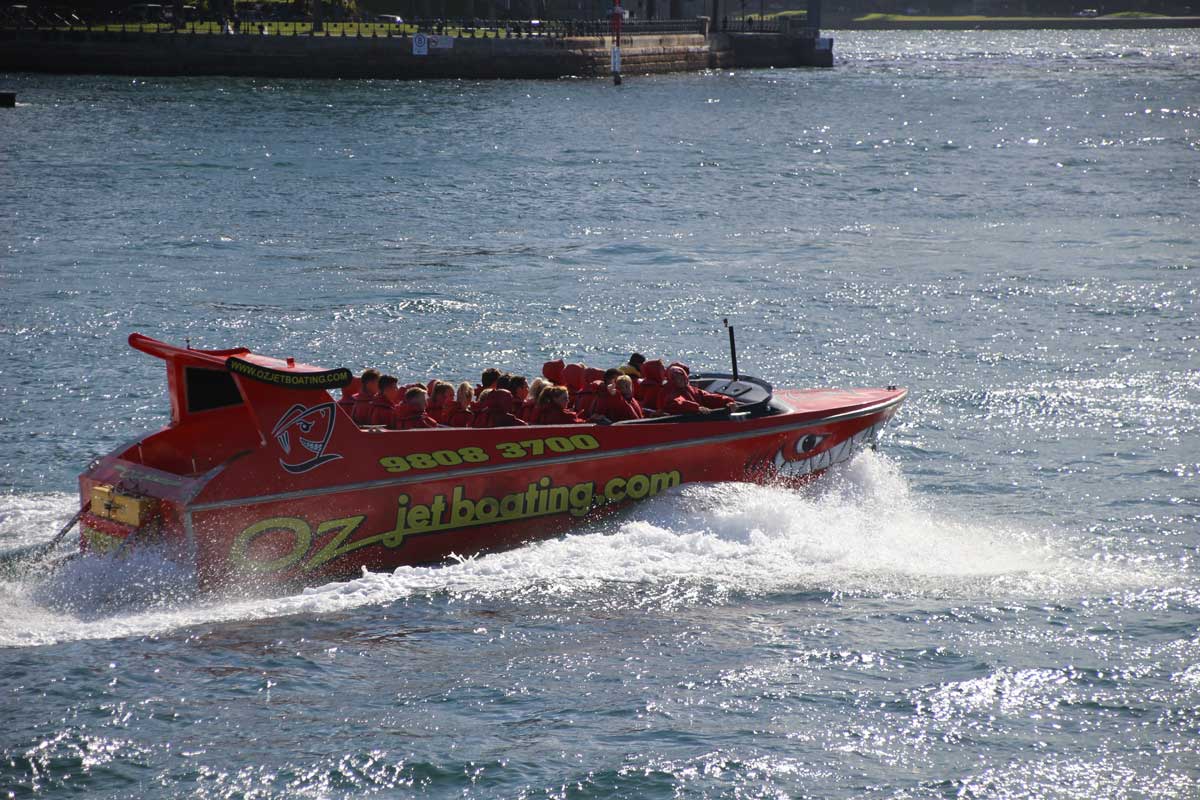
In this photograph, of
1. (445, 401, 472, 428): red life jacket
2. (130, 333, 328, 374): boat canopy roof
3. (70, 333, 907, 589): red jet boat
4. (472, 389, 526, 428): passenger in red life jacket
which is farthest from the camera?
(445, 401, 472, 428): red life jacket

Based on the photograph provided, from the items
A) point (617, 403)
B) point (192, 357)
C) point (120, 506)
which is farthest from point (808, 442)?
point (120, 506)

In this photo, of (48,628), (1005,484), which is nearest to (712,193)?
(1005,484)

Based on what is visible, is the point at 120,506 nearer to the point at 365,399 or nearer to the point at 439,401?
the point at 365,399

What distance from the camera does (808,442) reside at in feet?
47.9

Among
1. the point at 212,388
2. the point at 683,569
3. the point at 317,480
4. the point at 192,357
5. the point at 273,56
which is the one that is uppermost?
the point at 273,56

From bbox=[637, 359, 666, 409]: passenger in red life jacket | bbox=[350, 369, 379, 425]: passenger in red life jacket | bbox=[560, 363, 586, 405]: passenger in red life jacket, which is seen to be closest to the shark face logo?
bbox=[350, 369, 379, 425]: passenger in red life jacket

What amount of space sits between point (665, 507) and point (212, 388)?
458cm

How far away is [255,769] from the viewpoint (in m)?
9.23

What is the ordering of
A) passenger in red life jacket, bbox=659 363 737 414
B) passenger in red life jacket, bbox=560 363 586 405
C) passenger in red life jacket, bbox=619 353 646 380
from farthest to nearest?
1. passenger in red life jacket, bbox=619 353 646 380
2. passenger in red life jacket, bbox=560 363 586 405
3. passenger in red life jacket, bbox=659 363 737 414

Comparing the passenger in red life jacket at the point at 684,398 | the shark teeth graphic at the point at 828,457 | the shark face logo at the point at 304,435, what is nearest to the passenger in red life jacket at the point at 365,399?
the shark face logo at the point at 304,435

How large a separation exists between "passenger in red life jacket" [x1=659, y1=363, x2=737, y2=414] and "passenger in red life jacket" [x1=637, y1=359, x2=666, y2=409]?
3.0 inches

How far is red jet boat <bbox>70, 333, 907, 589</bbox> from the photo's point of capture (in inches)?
449

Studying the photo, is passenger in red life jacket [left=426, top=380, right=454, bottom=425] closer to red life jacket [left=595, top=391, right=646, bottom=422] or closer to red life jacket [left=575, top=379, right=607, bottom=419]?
red life jacket [left=575, top=379, right=607, bottom=419]

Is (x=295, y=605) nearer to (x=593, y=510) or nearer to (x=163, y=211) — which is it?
(x=593, y=510)
